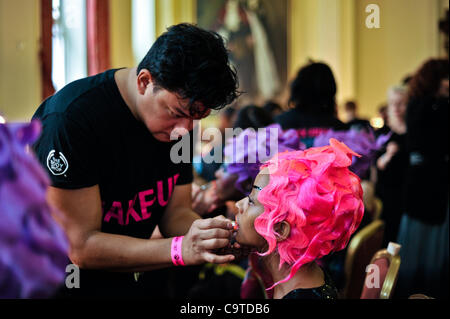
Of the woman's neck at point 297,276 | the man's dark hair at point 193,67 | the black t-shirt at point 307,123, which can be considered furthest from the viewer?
the black t-shirt at point 307,123

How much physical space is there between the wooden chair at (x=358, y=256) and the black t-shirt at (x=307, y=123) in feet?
1.78

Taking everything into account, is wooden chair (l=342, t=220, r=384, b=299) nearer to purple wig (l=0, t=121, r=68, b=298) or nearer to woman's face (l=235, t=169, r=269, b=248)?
woman's face (l=235, t=169, r=269, b=248)

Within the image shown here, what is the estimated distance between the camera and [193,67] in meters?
1.32

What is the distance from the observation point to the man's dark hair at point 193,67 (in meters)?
1.33

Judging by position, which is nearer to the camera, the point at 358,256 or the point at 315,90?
the point at 358,256

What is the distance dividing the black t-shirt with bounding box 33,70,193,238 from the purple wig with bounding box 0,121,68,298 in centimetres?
79

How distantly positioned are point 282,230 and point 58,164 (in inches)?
26.6

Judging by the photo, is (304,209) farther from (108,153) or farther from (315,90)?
(315,90)

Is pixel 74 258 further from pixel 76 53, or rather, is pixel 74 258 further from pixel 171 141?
→ pixel 76 53

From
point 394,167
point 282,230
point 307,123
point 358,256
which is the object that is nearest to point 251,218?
point 282,230

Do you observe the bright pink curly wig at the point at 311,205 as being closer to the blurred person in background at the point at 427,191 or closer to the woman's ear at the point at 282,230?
the woman's ear at the point at 282,230

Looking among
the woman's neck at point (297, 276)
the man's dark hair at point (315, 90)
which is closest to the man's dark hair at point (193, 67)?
the woman's neck at point (297, 276)

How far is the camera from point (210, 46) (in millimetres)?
1356
